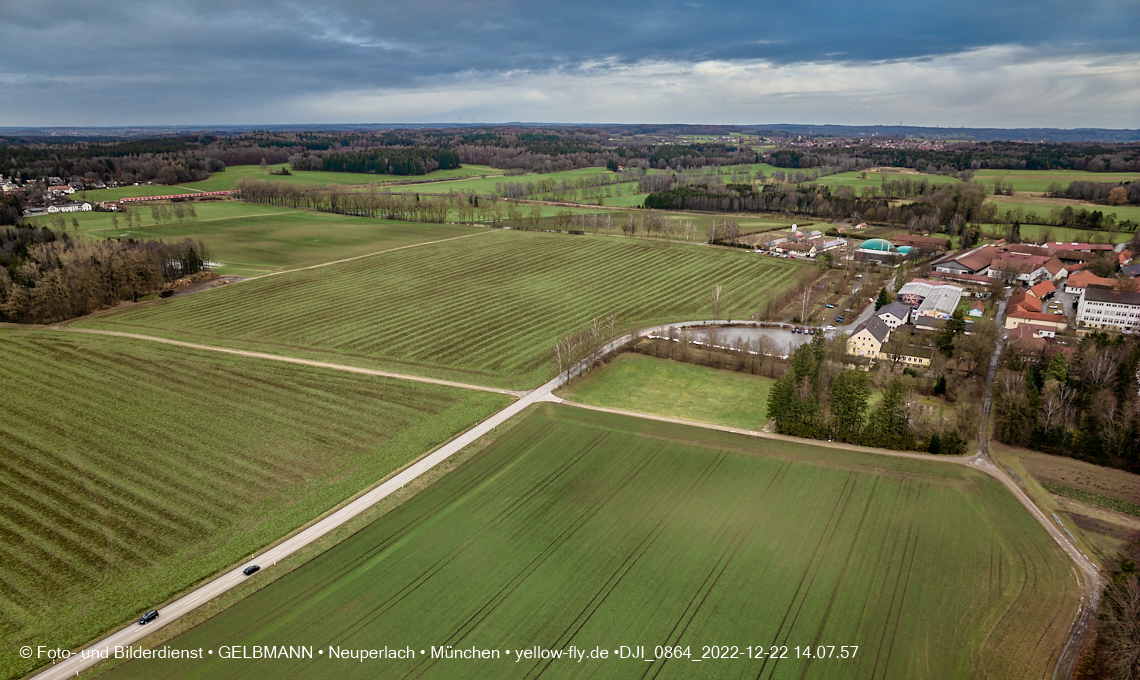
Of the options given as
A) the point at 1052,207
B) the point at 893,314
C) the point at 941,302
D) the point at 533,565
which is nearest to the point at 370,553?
the point at 533,565

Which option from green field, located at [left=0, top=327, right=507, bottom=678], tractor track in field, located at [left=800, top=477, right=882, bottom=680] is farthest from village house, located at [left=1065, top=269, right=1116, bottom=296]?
green field, located at [left=0, top=327, right=507, bottom=678]

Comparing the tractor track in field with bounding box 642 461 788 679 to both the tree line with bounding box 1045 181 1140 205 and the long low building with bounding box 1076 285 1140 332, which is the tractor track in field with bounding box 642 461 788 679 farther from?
the tree line with bounding box 1045 181 1140 205

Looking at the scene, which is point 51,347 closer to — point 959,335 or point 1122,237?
point 959,335

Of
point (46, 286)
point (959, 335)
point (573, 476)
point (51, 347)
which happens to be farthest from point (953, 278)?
point (46, 286)

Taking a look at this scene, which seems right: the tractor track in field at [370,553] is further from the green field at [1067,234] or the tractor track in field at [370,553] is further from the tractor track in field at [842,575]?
the green field at [1067,234]

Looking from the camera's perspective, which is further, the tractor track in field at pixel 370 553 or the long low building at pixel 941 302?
the long low building at pixel 941 302

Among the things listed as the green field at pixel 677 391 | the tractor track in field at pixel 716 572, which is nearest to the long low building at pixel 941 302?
the green field at pixel 677 391
